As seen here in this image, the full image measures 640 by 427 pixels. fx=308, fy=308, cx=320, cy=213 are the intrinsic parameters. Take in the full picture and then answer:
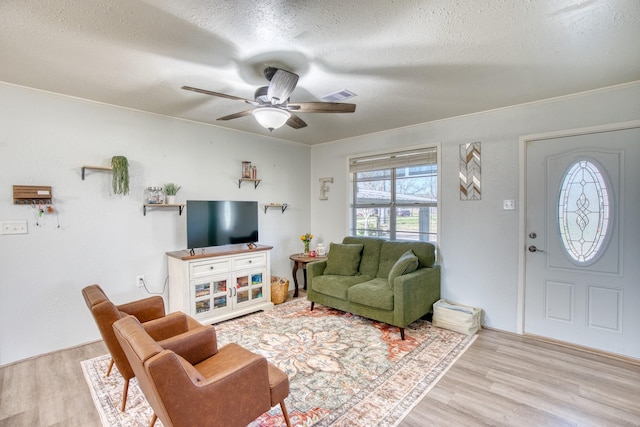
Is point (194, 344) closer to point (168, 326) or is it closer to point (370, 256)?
point (168, 326)

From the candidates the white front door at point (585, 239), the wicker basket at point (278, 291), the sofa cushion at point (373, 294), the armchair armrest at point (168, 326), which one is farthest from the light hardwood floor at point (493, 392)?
the wicker basket at point (278, 291)

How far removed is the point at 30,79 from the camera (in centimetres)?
256

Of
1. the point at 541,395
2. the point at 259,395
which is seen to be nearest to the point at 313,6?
the point at 259,395

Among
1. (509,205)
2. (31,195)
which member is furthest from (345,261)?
(31,195)

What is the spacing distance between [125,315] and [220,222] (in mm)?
1636

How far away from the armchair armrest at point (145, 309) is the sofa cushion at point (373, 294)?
6.31 ft

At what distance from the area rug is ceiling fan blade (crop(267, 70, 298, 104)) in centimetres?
213

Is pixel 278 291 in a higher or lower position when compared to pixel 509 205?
lower

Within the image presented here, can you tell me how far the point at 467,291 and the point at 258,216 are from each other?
2898mm

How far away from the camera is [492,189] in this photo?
3.41 meters

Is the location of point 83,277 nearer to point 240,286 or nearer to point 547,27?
point 240,286

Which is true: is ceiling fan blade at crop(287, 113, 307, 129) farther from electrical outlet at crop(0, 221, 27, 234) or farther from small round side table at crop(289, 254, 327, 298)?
electrical outlet at crop(0, 221, 27, 234)

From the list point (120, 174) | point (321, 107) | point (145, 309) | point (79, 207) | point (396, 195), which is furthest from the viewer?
point (396, 195)

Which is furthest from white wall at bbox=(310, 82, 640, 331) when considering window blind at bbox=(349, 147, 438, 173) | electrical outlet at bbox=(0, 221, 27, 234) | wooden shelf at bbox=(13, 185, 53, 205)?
electrical outlet at bbox=(0, 221, 27, 234)
